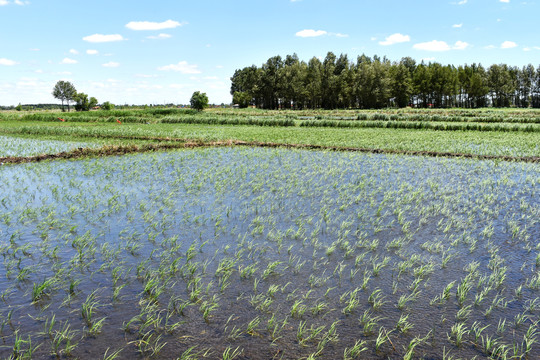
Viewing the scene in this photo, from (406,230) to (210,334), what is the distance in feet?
14.6

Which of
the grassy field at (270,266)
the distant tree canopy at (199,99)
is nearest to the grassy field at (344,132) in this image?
the grassy field at (270,266)

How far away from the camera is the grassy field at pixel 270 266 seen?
3723mm

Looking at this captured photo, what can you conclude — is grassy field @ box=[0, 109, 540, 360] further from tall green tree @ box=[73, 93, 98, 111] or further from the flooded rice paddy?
tall green tree @ box=[73, 93, 98, 111]

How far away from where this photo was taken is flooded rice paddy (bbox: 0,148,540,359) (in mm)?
3715

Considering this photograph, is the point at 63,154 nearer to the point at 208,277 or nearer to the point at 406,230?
the point at 208,277

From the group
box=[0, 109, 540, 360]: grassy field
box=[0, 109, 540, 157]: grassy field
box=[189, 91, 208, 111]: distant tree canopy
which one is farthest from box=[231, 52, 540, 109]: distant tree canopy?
box=[0, 109, 540, 360]: grassy field

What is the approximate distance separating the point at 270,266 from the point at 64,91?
9041 centimetres

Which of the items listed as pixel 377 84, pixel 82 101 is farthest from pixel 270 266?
pixel 82 101

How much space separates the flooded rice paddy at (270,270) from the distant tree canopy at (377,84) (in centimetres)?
5685

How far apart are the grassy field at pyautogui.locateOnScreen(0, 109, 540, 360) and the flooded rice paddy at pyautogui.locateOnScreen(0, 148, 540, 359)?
0.03 m

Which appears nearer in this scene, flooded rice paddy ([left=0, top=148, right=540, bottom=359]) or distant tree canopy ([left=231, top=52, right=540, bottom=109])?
flooded rice paddy ([left=0, top=148, right=540, bottom=359])

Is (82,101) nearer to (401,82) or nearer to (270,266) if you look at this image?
(401,82)

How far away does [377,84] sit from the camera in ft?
207

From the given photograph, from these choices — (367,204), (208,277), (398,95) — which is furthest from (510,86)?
(208,277)
